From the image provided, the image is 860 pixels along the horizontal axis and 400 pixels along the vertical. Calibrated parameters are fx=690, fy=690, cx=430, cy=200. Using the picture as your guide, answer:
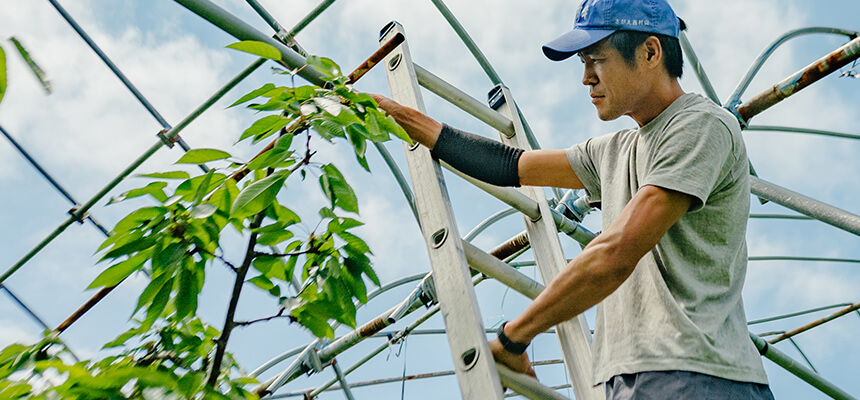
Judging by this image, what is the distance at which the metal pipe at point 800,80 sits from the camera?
339cm

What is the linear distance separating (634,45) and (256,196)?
1.24m

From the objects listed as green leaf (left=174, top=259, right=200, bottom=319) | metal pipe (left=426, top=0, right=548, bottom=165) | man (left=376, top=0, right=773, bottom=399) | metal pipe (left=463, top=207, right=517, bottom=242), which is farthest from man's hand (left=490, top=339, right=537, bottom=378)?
metal pipe (left=463, top=207, right=517, bottom=242)

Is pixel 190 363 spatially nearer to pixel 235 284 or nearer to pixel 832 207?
pixel 235 284

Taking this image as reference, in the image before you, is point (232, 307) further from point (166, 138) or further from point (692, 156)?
point (166, 138)

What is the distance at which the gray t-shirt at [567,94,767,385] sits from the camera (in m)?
1.70

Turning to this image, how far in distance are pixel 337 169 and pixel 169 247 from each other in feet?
1.39

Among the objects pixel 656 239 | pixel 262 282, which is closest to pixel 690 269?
pixel 656 239

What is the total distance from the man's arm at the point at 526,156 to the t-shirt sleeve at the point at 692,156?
20.8 inches

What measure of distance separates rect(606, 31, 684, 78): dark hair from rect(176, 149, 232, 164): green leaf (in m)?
1.21

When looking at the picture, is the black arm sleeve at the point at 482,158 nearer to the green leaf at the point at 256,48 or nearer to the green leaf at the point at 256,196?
the green leaf at the point at 256,48

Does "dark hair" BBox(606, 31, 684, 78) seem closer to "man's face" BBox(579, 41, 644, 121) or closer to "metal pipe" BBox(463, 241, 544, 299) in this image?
"man's face" BBox(579, 41, 644, 121)

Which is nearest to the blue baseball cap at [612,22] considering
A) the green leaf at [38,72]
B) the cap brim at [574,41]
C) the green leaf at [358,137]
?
the cap brim at [574,41]

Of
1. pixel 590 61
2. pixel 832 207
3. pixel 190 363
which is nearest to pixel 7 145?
pixel 190 363

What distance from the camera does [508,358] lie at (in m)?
1.80
